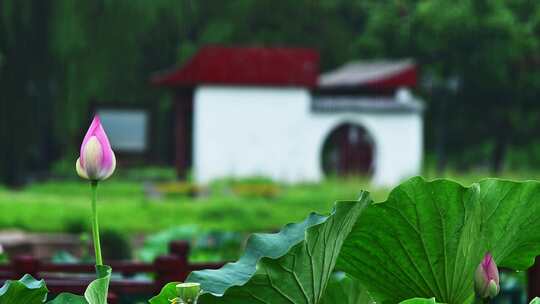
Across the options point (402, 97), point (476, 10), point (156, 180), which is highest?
point (476, 10)

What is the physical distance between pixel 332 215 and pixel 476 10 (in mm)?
32765

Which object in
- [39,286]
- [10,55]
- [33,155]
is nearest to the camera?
[39,286]

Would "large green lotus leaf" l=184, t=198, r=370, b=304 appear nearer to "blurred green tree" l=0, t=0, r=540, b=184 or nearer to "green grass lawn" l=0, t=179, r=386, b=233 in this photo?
"green grass lawn" l=0, t=179, r=386, b=233

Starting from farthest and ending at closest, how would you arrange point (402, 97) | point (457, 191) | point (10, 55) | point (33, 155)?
point (33, 155)
point (402, 97)
point (10, 55)
point (457, 191)

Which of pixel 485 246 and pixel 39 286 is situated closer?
pixel 39 286

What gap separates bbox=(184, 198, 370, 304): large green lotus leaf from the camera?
1269 mm

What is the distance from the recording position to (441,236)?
1.42 meters

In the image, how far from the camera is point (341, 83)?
28.3 meters

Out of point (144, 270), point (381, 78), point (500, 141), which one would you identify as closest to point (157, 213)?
point (381, 78)

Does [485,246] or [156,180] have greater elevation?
[485,246]

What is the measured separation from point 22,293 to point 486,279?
464 mm

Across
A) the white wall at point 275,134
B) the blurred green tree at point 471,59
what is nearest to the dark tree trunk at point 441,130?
the blurred green tree at point 471,59

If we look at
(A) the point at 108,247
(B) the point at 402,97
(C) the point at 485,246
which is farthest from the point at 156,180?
(C) the point at 485,246

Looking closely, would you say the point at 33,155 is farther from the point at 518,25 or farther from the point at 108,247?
the point at 108,247
